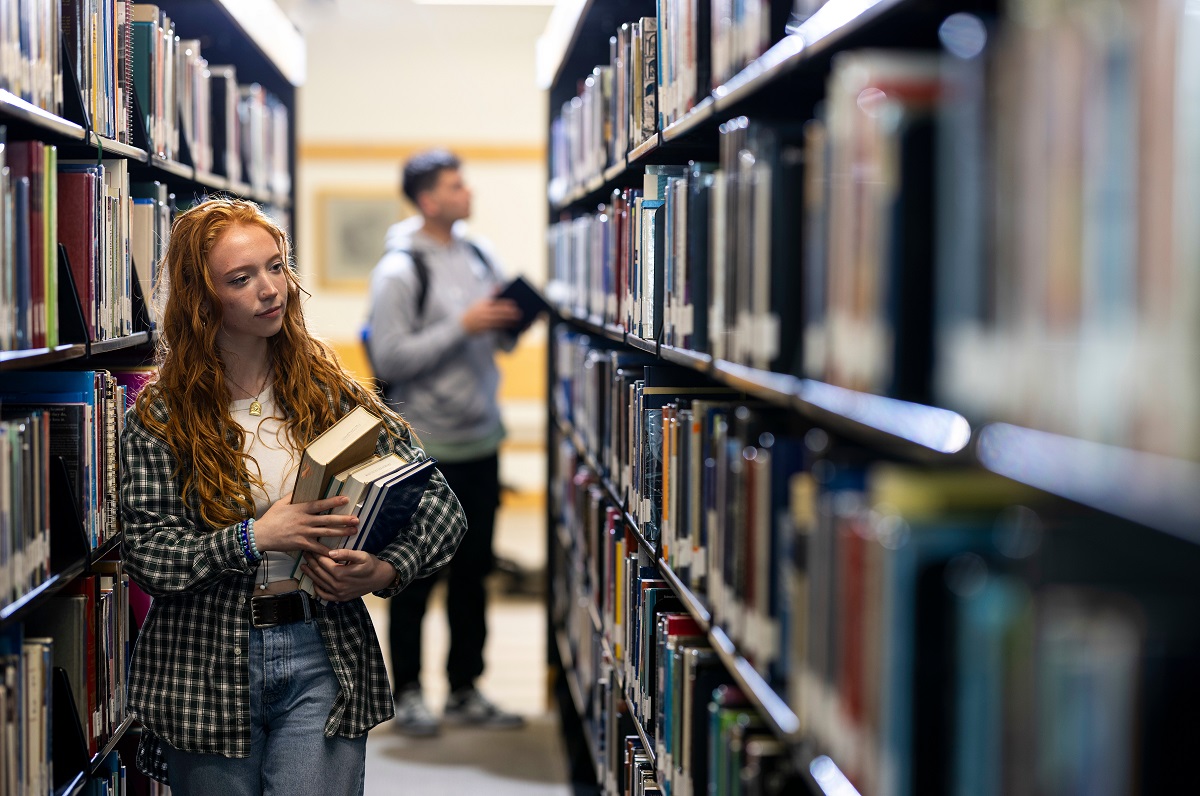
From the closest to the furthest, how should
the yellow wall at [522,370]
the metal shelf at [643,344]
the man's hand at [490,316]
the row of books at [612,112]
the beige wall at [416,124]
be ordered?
the metal shelf at [643,344]
the row of books at [612,112]
the man's hand at [490,316]
the beige wall at [416,124]
the yellow wall at [522,370]

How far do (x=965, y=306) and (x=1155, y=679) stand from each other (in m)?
0.28

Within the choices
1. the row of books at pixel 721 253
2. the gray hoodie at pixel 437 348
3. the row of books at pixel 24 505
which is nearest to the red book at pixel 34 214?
the row of books at pixel 24 505

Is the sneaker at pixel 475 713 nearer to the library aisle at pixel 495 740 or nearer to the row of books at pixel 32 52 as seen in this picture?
the library aisle at pixel 495 740

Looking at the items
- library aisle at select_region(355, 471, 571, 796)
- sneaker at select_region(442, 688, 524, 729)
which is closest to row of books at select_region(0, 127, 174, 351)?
library aisle at select_region(355, 471, 571, 796)

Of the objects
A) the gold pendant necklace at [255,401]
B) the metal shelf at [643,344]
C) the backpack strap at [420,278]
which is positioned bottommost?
the gold pendant necklace at [255,401]

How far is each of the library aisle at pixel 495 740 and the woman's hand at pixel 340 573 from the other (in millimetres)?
1682

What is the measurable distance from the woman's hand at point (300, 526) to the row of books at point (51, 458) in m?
0.33

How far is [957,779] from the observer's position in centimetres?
81

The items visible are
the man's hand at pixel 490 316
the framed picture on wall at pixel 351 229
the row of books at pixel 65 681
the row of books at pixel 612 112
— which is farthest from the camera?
the framed picture on wall at pixel 351 229

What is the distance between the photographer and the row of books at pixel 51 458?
1668 millimetres

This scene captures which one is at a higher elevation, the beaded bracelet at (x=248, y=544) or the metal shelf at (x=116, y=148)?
the metal shelf at (x=116, y=148)

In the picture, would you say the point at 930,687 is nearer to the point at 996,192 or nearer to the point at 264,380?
the point at 996,192

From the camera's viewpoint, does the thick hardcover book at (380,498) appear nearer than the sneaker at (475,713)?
Yes

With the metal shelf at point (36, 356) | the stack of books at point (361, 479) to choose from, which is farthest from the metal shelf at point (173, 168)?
the stack of books at point (361, 479)
